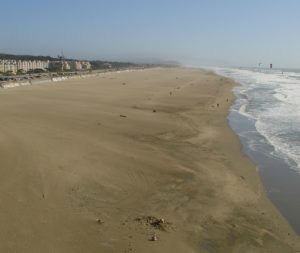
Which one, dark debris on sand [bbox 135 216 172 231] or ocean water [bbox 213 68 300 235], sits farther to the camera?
ocean water [bbox 213 68 300 235]

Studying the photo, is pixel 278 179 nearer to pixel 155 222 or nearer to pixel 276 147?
pixel 276 147

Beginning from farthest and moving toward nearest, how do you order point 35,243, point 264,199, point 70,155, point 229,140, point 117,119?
point 117,119 < point 229,140 < point 70,155 < point 264,199 < point 35,243

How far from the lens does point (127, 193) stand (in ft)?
32.4

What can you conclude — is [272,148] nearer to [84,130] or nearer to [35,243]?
[84,130]

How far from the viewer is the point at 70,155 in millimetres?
12406

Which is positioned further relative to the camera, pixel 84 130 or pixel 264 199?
pixel 84 130

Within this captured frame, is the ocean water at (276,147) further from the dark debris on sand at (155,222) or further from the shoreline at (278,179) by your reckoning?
the dark debris on sand at (155,222)

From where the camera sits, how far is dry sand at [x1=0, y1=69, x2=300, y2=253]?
7.59m

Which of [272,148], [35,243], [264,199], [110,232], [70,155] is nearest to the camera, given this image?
[35,243]

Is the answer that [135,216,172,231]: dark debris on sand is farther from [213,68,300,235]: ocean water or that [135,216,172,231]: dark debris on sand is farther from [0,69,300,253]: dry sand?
[213,68,300,235]: ocean water

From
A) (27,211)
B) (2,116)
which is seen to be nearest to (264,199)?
(27,211)

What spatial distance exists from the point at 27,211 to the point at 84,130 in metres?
8.62

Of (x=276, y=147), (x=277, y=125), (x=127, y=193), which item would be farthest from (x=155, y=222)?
(x=277, y=125)

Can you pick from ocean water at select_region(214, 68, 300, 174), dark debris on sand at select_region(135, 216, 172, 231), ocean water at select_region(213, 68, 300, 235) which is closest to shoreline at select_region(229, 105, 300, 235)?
ocean water at select_region(213, 68, 300, 235)
